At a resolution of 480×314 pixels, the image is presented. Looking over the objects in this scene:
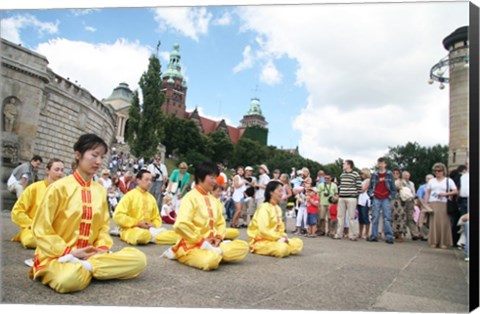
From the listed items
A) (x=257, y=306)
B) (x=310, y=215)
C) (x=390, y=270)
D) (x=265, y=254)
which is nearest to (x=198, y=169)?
(x=265, y=254)

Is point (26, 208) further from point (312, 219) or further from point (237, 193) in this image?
point (312, 219)

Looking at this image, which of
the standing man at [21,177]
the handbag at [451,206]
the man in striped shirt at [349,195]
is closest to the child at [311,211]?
the man in striped shirt at [349,195]

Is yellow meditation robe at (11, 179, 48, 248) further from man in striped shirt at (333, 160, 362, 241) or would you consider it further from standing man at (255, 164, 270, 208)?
man in striped shirt at (333, 160, 362, 241)

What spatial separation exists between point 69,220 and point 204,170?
160 cm

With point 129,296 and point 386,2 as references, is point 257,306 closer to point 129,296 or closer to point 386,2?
point 129,296

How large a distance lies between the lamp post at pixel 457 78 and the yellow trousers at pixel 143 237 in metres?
3.94

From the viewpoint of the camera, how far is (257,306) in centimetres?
284

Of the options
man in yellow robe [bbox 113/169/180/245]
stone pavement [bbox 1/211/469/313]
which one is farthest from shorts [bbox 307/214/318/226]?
man in yellow robe [bbox 113/169/180/245]

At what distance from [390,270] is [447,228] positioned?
2.60 metres

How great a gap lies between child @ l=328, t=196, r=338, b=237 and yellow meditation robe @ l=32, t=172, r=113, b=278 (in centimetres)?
551

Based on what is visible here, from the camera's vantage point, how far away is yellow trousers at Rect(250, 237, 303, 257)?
4.75 meters

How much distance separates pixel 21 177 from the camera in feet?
18.9

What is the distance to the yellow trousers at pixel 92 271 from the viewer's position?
2752mm

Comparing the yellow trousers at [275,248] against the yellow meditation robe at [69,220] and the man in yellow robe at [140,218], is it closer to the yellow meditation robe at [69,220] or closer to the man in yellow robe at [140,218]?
the man in yellow robe at [140,218]
